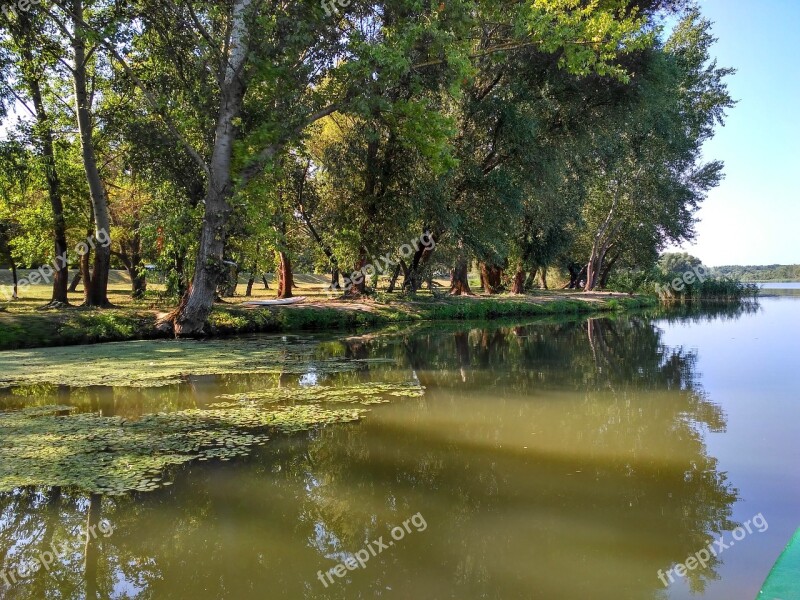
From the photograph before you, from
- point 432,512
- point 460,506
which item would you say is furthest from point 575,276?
point 432,512

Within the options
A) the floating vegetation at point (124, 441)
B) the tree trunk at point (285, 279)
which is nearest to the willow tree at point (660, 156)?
the tree trunk at point (285, 279)

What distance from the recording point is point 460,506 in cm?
455

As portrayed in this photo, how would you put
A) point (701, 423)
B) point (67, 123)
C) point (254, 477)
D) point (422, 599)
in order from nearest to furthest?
point (422, 599) → point (254, 477) → point (701, 423) → point (67, 123)

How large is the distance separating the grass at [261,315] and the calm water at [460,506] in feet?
19.3

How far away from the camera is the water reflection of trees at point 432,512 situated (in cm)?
348

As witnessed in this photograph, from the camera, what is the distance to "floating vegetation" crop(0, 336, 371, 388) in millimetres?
9492

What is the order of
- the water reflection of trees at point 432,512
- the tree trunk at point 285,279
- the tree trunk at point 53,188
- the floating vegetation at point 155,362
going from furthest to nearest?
1. the tree trunk at point 285,279
2. the tree trunk at point 53,188
3. the floating vegetation at point 155,362
4. the water reflection of trees at point 432,512

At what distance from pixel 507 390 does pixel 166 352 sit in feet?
24.9

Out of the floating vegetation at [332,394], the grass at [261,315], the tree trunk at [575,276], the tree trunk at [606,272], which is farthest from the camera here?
the tree trunk at [575,276]

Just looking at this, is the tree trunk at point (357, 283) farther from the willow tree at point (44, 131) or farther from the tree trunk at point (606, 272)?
the tree trunk at point (606, 272)

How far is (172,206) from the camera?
18250 mm

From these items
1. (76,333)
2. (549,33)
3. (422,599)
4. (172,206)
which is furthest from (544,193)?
(422,599)

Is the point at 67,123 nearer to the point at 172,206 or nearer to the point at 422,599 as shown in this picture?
the point at 172,206

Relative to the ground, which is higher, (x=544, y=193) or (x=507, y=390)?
(x=544, y=193)
